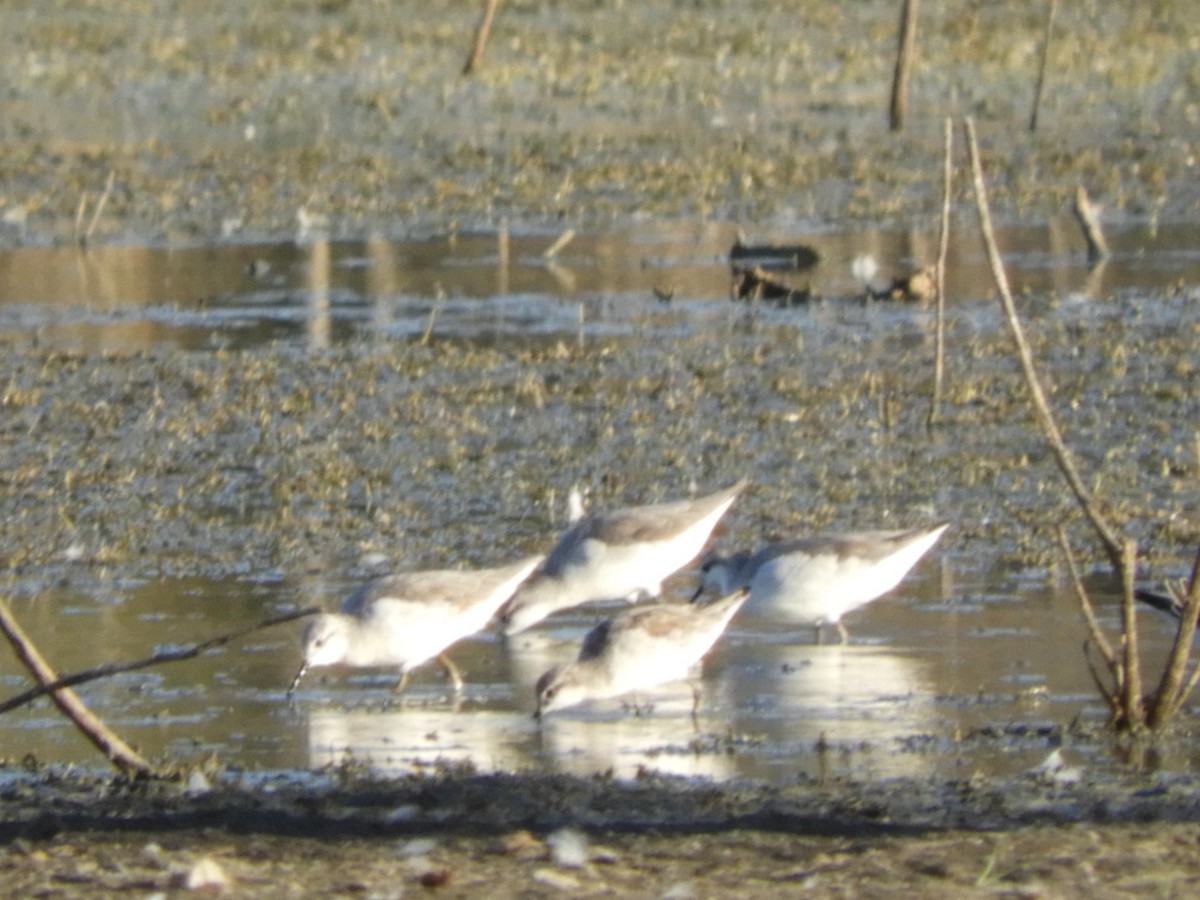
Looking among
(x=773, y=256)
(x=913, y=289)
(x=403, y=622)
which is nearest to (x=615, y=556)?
(x=403, y=622)

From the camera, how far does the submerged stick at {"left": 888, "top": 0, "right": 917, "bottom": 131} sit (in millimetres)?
25391

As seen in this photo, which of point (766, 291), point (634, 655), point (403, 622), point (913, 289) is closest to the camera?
point (634, 655)

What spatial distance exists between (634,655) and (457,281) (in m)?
10.4

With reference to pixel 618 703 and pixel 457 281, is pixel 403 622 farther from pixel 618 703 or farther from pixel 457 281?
pixel 457 281

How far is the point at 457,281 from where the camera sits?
704 inches

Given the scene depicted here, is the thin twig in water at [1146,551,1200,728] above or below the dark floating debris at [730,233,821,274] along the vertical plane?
above

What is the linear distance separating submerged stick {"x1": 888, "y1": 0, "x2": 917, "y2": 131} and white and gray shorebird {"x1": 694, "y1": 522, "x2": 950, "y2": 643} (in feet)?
56.3

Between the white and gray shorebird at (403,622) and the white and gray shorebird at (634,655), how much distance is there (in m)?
0.53

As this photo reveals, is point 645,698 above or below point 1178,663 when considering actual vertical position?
below

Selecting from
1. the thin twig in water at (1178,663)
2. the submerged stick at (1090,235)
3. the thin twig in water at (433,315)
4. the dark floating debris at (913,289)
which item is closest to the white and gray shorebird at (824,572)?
the thin twig in water at (1178,663)

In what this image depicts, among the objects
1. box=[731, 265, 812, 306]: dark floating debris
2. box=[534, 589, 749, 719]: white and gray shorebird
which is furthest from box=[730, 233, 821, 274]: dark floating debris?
box=[534, 589, 749, 719]: white and gray shorebird

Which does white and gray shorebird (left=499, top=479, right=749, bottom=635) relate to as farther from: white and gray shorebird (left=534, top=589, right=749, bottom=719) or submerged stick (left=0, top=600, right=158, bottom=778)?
submerged stick (left=0, top=600, right=158, bottom=778)

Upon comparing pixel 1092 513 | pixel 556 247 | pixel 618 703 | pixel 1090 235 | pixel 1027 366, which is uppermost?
pixel 1027 366

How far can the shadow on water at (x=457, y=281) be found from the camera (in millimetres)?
15695
